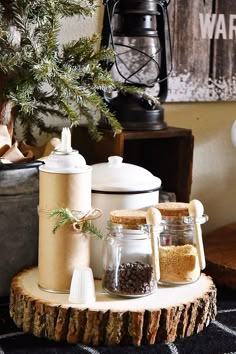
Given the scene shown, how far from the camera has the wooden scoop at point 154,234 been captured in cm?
102

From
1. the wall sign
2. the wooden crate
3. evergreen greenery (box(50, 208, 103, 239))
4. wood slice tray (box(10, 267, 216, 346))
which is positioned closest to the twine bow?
evergreen greenery (box(50, 208, 103, 239))

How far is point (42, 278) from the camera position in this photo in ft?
3.52

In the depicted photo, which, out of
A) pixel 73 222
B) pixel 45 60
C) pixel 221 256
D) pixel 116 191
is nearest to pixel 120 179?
pixel 116 191

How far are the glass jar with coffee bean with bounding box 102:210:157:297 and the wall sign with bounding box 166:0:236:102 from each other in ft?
1.92

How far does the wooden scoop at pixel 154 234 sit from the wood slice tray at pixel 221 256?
Result: 314 millimetres

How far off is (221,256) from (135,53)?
0.46m

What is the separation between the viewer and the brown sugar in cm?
110

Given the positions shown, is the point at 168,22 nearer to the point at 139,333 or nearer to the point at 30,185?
the point at 30,185

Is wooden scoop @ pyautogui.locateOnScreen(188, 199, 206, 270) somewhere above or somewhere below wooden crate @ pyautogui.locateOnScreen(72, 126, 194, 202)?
below

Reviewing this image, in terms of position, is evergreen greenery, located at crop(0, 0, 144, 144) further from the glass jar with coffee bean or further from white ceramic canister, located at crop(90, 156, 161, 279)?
the glass jar with coffee bean

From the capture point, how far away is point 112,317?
98 cm

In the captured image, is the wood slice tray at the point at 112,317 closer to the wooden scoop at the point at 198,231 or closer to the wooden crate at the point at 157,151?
the wooden scoop at the point at 198,231

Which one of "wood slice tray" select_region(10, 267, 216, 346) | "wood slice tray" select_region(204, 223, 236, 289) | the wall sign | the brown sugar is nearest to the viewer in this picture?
"wood slice tray" select_region(10, 267, 216, 346)

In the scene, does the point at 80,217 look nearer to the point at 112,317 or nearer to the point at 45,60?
the point at 112,317
